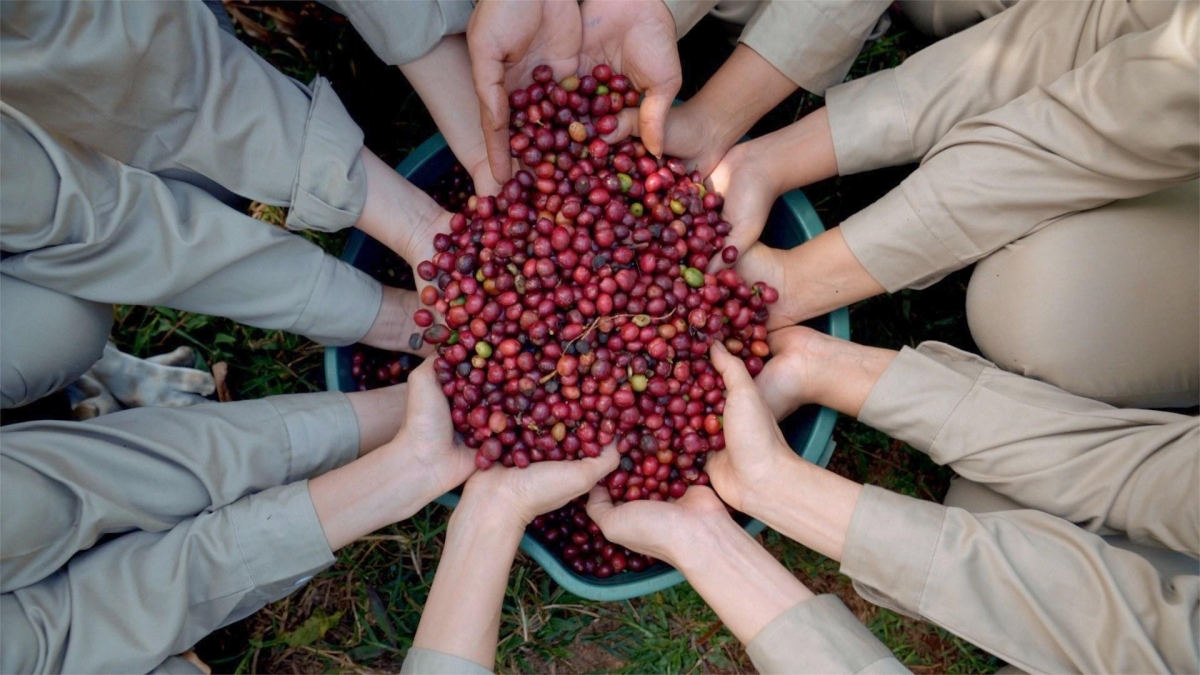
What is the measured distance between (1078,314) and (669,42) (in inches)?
51.8

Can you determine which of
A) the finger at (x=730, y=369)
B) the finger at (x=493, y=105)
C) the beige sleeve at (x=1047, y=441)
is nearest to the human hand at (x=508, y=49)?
the finger at (x=493, y=105)

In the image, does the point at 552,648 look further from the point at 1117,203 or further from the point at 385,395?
the point at 1117,203

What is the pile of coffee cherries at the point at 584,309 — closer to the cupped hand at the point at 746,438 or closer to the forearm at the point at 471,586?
the cupped hand at the point at 746,438

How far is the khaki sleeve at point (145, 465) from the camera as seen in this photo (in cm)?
169

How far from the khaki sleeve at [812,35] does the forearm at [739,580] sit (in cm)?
137

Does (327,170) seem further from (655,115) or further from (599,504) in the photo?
(599,504)

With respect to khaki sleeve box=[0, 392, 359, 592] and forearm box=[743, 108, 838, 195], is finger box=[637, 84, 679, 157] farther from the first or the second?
khaki sleeve box=[0, 392, 359, 592]

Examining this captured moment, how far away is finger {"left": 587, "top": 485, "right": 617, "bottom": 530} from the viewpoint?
2.15 meters

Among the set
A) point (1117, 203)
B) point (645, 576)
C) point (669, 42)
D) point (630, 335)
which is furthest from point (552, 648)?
point (1117, 203)

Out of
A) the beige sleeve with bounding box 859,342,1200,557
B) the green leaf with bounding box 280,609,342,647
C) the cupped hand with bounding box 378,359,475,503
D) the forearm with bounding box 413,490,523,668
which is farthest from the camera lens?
the green leaf with bounding box 280,609,342,647

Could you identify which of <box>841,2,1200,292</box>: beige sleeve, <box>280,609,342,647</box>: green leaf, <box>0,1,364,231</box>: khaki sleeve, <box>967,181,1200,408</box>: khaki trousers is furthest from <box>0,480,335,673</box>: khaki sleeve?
<box>967,181,1200,408</box>: khaki trousers

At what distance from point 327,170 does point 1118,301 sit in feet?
7.01

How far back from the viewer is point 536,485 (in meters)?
2.01

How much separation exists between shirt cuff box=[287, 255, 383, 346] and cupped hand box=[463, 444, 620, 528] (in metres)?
0.62
